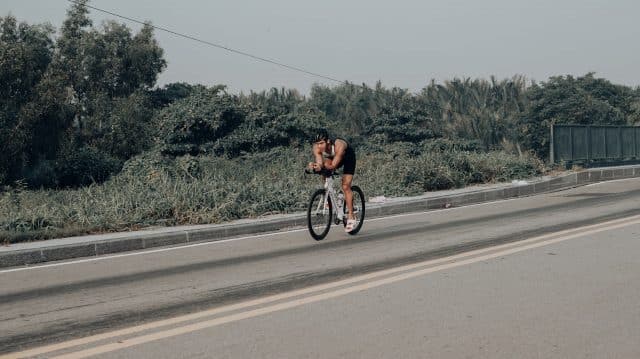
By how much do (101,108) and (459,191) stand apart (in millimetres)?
34661

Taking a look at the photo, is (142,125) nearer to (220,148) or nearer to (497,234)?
(220,148)

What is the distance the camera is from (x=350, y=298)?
24.1 feet

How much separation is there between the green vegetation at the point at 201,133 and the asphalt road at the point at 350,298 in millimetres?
3900

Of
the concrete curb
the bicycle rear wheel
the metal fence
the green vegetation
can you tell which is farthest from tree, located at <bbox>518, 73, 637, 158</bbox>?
the bicycle rear wheel

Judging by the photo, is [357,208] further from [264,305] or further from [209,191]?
[264,305]

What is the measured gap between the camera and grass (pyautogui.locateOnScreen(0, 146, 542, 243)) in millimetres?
13945

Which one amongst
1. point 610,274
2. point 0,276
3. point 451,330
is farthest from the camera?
point 0,276

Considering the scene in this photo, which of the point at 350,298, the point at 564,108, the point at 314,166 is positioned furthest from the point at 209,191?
the point at 564,108

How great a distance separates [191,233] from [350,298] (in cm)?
647

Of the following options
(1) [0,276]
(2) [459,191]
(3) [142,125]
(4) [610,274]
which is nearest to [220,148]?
(2) [459,191]

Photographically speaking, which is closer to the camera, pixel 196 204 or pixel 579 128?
pixel 196 204

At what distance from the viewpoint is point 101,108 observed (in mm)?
50781

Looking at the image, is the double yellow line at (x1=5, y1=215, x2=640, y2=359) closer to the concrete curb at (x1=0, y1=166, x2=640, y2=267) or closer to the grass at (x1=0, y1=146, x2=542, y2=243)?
the concrete curb at (x1=0, y1=166, x2=640, y2=267)

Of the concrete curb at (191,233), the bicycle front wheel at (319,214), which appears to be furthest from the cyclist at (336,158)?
the concrete curb at (191,233)
